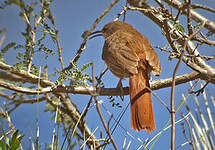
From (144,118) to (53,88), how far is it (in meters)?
0.86

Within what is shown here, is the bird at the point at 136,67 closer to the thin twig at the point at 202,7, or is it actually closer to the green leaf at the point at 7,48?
the thin twig at the point at 202,7

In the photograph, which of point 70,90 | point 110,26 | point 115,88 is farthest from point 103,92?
point 110,26

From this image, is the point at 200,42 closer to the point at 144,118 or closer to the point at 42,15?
the point at 144,118

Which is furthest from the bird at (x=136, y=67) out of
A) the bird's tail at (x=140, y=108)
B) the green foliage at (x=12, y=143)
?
the green foliage at (x=12, y=143)

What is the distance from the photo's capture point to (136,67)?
238 cm

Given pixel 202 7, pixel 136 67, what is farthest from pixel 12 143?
pixel 202 7

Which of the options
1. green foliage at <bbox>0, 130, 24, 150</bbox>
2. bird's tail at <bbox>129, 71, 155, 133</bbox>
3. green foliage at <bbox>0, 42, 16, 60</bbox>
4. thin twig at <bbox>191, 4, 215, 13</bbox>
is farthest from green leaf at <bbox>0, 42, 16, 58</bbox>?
thin twig at <bbox>191, 4, 215, 13</bbox>

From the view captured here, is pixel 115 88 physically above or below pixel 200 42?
below

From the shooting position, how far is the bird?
201 centimetres

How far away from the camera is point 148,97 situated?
210 centimetres

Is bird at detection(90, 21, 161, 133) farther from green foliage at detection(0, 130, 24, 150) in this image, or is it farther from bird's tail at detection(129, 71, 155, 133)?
green foliage at detection(0, 130, 24, 150)

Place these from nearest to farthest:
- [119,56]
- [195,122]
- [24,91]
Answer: [195,122] → [24,91] → [119,56]

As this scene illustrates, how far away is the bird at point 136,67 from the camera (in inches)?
79.2

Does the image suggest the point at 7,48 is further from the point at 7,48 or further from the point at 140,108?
the point at 140,108
